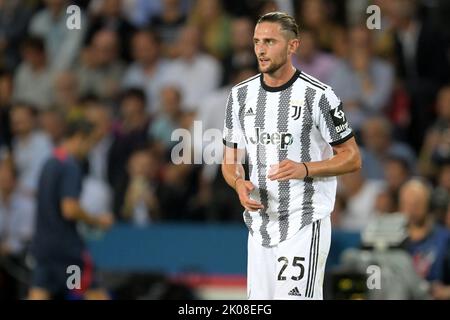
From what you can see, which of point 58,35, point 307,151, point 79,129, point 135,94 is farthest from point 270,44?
point 58,35

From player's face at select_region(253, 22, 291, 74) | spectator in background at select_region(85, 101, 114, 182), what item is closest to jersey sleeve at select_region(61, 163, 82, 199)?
spectator in background at select_region(85, 101, 114, 182)

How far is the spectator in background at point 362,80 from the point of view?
40.2 ft

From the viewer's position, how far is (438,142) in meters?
12.2

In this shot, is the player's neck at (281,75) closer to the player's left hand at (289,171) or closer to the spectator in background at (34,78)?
the player's left hand at (289,171)

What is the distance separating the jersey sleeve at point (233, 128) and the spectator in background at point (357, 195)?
14.4 feet

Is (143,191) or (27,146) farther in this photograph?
(27,146)

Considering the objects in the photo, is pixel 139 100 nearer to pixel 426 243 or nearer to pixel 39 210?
pixel 39 210

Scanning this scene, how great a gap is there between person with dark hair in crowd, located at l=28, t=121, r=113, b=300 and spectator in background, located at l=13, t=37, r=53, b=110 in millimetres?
3092

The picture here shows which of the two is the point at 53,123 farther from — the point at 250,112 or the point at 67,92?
the point at 250,112

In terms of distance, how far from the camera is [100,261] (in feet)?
41.4

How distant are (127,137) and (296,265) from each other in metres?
5.73

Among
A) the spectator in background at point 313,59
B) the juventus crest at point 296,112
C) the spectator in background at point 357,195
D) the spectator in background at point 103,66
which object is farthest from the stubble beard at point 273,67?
the spectator in background at point 103,66

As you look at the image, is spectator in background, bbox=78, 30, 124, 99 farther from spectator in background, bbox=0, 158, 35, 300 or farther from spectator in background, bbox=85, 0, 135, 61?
spectator in background, bbox=0, 158, 35, 300
